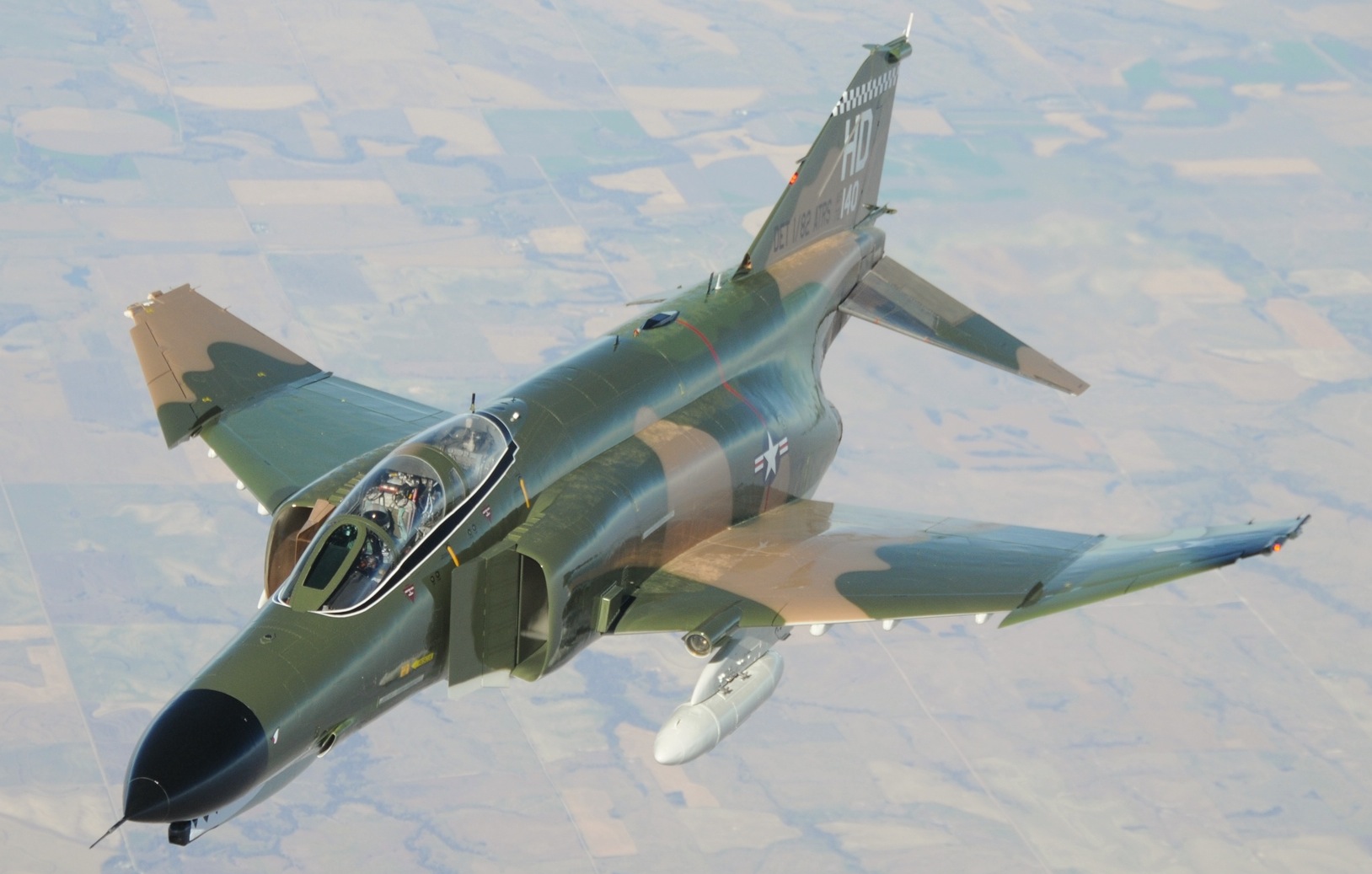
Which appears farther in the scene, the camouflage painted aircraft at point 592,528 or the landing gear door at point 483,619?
the landing gear door at point 483,619

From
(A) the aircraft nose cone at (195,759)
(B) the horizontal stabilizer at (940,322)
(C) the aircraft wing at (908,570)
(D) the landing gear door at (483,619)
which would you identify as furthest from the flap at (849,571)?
(A) the aircraft nose cone at (195,759)

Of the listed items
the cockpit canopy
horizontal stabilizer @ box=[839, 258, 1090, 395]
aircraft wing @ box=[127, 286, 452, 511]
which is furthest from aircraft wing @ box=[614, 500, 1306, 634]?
aircraft wing @ box=[127, 286, 452, 511]

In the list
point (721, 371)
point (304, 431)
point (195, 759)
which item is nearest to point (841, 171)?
point (721, 371)

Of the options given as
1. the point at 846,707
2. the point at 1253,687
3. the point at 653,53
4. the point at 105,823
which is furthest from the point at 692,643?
the point at 653,53

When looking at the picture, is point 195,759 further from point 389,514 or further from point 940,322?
point 940,322

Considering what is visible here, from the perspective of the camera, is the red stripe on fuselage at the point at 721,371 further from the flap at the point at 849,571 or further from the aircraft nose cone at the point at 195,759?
the aircraft nose cone at the point at 195,759

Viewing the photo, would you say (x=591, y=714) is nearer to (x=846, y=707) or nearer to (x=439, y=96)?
(x=846, y=707)
